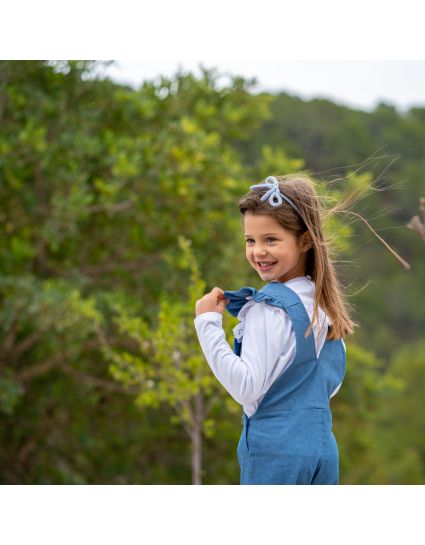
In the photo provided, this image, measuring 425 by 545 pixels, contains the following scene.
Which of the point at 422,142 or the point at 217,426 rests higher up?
the point at 422,142

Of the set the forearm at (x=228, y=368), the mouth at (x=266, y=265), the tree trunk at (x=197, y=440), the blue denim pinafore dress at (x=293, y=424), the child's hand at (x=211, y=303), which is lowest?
the tree trunk at (x=197, y=440)

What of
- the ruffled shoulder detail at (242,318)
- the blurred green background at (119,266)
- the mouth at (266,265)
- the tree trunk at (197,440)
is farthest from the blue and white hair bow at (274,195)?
the tree trunk at (197,440)

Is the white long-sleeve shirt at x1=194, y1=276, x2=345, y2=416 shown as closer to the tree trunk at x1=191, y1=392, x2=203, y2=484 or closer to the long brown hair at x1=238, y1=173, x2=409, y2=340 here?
the long brown hair at x1=238, y1=173, x2=409, y2=340

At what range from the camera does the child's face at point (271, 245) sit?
88.7 inches

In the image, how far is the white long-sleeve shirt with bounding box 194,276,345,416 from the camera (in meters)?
2.09

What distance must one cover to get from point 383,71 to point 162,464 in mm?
10531

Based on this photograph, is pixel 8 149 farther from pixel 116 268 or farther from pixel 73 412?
pixel 73 412

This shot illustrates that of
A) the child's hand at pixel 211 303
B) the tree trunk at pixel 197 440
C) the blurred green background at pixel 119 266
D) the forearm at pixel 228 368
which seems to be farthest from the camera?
the blurred green background at pixel 119 266

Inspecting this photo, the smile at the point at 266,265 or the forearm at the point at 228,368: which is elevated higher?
the smile at the point at 266,265

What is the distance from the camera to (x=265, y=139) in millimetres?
16969

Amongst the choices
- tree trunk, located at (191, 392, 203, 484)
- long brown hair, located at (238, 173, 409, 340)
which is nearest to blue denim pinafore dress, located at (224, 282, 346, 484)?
long brown hair, located at (238, 173, 409, 340)

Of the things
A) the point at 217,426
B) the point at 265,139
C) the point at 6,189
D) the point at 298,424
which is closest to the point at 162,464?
the point at 217,426

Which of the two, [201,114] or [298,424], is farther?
[201,114]

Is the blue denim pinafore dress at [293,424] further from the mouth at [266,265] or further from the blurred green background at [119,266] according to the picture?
the blurred green background at [119,266]
